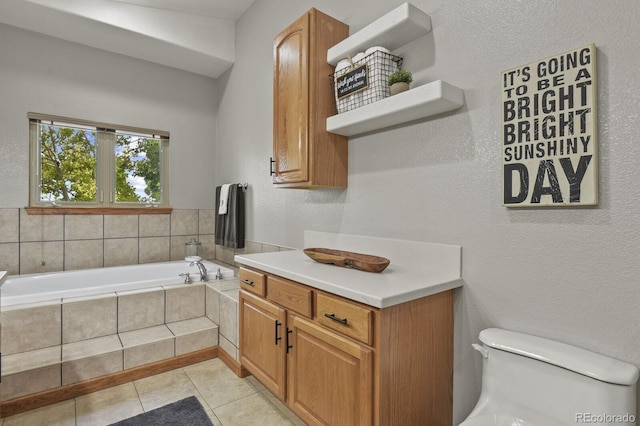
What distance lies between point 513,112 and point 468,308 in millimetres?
839

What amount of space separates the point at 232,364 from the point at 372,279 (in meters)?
1.51

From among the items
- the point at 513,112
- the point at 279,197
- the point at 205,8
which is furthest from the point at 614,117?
the point at 205,8

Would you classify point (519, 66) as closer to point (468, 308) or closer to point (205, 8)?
point (468, 308)

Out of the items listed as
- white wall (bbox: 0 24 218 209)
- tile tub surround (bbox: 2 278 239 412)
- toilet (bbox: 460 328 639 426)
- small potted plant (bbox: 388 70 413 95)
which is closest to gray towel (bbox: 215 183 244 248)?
tile tub surround (bbox: 2 278 239 412)

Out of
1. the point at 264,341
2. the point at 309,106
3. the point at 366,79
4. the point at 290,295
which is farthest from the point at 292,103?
the point at 264,341

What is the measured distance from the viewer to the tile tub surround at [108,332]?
201 cm

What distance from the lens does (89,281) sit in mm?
2996

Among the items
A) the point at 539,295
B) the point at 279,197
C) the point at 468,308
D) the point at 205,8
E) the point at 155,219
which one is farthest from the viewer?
the point at 155,219

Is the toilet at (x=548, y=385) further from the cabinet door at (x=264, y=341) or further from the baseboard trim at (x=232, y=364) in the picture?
the baseboard trim at (x=232, y=364)

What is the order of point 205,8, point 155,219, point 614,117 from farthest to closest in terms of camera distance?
point 155,219, point 205,8, point 614,117

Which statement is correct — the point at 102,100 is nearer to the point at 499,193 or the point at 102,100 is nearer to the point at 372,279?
the point at 372,279

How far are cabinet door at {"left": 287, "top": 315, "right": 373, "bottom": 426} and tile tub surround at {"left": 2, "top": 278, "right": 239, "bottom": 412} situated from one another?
0.91 m

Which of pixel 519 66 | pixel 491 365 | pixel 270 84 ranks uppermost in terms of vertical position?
pixel 270 84

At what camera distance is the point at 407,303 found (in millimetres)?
1271
